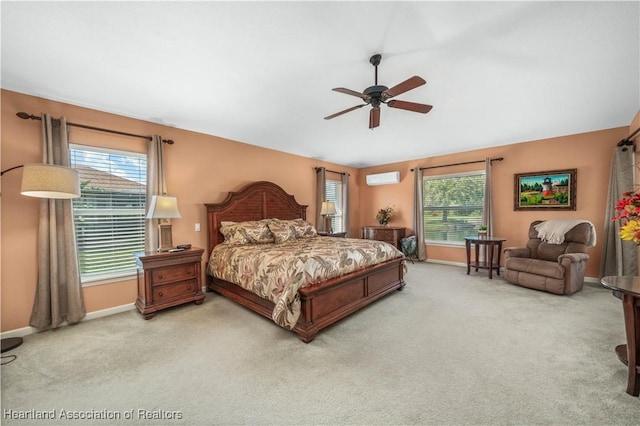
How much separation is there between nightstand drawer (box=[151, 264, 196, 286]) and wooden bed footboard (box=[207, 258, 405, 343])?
1.74 feet

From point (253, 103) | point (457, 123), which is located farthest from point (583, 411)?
point (253, 103)

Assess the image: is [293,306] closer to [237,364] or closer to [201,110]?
[237,364]

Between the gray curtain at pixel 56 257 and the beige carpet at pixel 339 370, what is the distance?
0.20 metres

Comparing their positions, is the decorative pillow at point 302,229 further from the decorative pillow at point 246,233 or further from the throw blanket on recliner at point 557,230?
the throw blanket on recliner at point 557,230

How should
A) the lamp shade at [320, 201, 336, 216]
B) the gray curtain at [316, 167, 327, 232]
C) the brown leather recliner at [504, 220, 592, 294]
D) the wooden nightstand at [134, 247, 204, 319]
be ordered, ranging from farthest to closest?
the gray curtain at [316, 167, 327, 232] → the lamp shade at [320, 201, 336, 216] → the brown leather recliner at [504, 220, 592, 294] → the wooden nightstand at [134, 247, 204, 319]

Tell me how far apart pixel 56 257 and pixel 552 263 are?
6.43 metres

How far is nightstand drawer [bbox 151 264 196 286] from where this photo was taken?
10.2 feet

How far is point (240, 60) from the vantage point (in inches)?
90.4

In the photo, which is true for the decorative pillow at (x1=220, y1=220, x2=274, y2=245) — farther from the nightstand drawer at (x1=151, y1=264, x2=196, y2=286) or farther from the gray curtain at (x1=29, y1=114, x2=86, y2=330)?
the gray curtain at (x1=29, y1=114, x2=86, y2=330)

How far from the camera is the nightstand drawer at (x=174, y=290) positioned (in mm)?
3125

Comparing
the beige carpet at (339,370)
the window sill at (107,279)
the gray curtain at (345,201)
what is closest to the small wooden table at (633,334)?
the beige carpet at (339,370)

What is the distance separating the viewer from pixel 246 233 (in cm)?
402

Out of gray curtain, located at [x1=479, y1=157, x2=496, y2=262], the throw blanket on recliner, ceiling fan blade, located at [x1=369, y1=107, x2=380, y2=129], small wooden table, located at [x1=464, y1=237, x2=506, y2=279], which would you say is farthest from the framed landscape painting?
ceiling fan blade, located at [x1=369, y1=107, x2=380, y2=129]

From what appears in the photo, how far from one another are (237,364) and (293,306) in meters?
0.67
